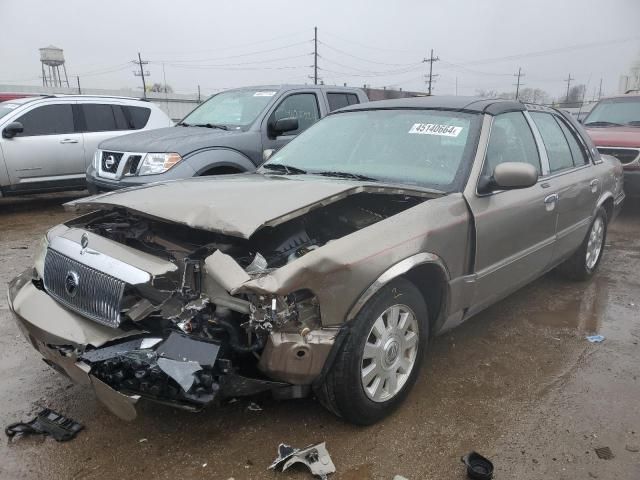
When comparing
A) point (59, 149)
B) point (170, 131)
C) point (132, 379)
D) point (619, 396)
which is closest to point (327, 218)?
point (132, 379)

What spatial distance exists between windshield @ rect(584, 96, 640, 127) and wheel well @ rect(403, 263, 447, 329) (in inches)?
309

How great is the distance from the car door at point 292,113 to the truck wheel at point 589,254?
3338 millimetres

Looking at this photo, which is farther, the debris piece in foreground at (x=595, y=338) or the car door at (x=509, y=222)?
the debris piece in foreground at (x=595, y=338)

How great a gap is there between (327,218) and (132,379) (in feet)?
4.77

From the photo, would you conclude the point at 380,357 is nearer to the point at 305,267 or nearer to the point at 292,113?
the point at 305,267

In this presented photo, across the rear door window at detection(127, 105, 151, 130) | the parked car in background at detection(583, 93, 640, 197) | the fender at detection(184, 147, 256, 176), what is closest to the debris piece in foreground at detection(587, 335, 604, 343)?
the fender at detection(184, 147, 256, 176)

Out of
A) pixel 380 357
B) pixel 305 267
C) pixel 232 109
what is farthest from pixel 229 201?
pixel 232 109

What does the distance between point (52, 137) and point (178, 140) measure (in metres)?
3.42

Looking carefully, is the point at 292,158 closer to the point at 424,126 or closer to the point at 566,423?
the point at 424,126

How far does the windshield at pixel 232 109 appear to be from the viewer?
666 cm

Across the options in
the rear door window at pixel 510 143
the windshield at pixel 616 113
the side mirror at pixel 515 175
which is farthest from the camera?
the windshield at pixel 616 113

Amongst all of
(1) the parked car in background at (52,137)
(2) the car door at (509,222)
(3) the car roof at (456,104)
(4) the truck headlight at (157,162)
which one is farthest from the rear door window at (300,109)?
(1) the parked car in background at (52,137)

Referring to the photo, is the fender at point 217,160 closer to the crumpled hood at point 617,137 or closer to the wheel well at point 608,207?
the wheel well at point 608,207

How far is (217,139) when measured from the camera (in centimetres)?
613
